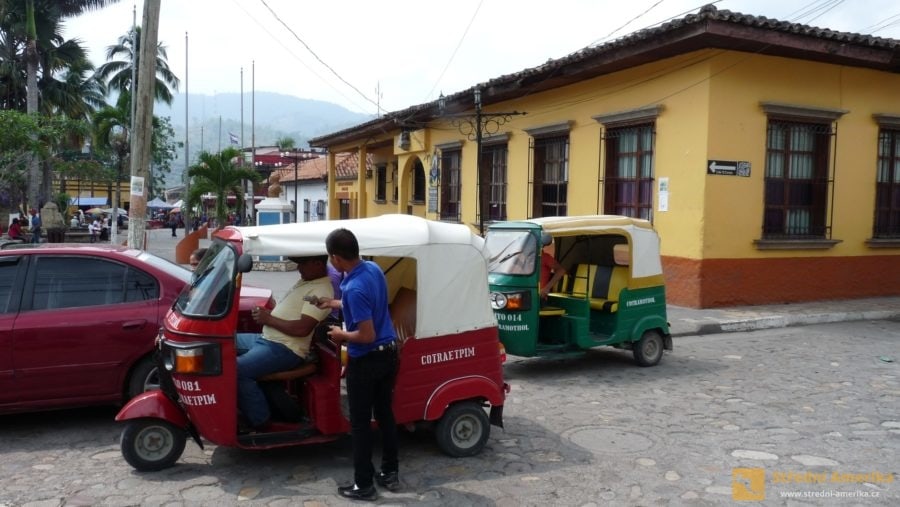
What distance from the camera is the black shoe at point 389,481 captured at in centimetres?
440

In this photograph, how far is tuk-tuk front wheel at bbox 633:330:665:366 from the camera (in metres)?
8.12

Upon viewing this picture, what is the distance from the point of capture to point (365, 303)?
410cm

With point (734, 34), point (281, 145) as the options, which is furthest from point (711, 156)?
point (281, 145)

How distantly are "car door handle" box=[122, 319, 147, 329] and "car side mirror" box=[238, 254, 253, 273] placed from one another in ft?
5.67

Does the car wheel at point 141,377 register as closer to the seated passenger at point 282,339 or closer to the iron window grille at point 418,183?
the seated passenger at point 282,339

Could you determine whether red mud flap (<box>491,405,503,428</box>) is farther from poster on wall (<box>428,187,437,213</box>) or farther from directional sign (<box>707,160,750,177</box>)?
poster on wall (<box>428,187,437,213</box>)

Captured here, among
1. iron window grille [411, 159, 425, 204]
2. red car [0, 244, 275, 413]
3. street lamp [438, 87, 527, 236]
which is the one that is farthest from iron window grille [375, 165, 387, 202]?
red car [0, 244, 275, 413]

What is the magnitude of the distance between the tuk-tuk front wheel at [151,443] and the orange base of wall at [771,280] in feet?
29.9

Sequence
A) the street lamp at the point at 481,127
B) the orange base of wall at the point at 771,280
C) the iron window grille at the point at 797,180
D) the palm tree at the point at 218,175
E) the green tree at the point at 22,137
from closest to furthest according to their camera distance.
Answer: the orange base of wall at the point at 771,280, the iron window grille at the point at 797,180, the green tree at the point at 22,137, the street lamp at the point at 481,127, the palm tree at the point at 218,175

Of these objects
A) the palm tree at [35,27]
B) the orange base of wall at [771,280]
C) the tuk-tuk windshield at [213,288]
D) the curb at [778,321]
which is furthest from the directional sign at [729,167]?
the palm tree at [35,27]

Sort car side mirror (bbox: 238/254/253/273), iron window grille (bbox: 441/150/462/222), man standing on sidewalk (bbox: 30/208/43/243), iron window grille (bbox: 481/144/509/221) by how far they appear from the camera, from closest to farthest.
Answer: car side mirror (bbox: 238/254/253/273), iron window grille (bbox: 481/144/509/221), iron window grille (bbox: 441/150/462/222), man standing on sidewalk (bbox: 30/208/43/243)

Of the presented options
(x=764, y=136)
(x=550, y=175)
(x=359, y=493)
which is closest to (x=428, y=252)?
(x=359, y=493)

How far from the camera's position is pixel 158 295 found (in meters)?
5.79

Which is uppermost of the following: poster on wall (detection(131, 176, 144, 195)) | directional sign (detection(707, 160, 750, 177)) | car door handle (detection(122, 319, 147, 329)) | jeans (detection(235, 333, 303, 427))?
directional sign (detection(707, 160, 750, 177))
